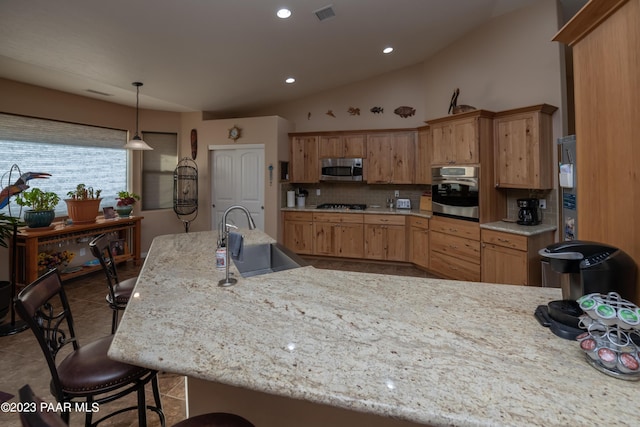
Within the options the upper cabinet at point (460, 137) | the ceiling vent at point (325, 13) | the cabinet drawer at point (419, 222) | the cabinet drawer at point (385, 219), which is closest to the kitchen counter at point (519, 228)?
the upper cabinet at point (460, 137)

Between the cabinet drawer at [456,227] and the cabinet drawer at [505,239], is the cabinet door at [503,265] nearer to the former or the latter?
the cabinet drawer at [505,239]

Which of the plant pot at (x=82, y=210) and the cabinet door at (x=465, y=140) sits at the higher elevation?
the cabinet door at (x=465, y=140)

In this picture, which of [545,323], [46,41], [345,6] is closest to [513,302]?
[545,323]

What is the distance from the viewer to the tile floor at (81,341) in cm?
189

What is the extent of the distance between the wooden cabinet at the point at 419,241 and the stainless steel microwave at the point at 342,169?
1.27 meters

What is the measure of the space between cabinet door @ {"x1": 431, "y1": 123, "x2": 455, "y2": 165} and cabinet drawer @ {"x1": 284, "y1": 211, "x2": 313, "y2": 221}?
2.26m

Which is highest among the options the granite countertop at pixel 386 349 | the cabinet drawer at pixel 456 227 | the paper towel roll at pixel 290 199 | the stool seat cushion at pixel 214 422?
the paper towel roll at pixel 290 199

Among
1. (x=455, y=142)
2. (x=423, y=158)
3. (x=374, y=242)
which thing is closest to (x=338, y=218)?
(x=374, y=242)

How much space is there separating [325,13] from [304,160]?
2.90m

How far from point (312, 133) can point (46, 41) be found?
3.76 m

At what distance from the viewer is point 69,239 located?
13.3ft

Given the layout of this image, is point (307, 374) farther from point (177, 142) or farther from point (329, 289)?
point (177, 142)

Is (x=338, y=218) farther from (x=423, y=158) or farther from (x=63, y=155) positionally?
(x=63, y=155)

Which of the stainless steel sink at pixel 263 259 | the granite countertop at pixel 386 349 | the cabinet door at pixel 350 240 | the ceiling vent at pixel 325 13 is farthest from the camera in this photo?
the cabinet door at pixel 350 240
